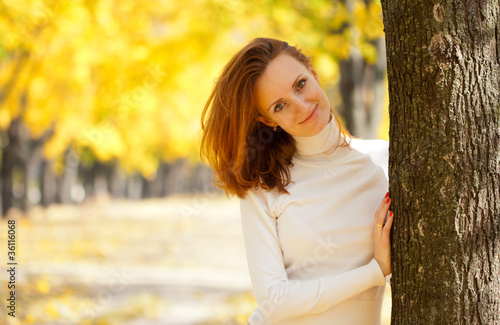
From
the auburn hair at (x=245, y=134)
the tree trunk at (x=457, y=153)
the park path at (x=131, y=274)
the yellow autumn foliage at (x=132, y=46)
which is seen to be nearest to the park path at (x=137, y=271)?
the park path at (x=131, y=274)

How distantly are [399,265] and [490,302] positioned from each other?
0.32 m

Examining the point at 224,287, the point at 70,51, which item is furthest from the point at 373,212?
the point at 70,51

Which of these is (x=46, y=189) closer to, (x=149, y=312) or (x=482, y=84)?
(x=149, y=312)

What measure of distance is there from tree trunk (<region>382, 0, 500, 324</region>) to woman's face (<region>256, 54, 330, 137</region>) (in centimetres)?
46

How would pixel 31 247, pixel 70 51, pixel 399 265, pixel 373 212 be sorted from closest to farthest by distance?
1. pixel 399 265
2. pixel 373 212
3. pixel 70 51
4. pixel 31 247

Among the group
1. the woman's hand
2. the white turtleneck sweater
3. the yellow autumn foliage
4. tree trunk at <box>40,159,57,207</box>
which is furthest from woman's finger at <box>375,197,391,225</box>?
tree trunk at <box>40,159,57,207</box>

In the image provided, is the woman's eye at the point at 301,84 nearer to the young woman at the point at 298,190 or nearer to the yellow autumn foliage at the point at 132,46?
the young woman at the point at 298,190

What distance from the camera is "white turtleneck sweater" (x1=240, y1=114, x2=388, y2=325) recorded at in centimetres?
210

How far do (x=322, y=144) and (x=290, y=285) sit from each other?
0.65 meters

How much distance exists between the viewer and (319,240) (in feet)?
7.25

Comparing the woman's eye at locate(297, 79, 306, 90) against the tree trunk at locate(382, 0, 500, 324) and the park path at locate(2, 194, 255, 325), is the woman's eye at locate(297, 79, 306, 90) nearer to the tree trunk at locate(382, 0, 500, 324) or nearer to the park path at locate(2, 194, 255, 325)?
the tree trunk at locate(382, 0, 500, 324)

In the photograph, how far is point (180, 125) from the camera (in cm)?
1716

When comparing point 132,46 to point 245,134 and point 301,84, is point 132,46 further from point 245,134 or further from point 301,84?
point 301,84

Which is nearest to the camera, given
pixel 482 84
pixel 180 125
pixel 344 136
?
pixel 482 84
